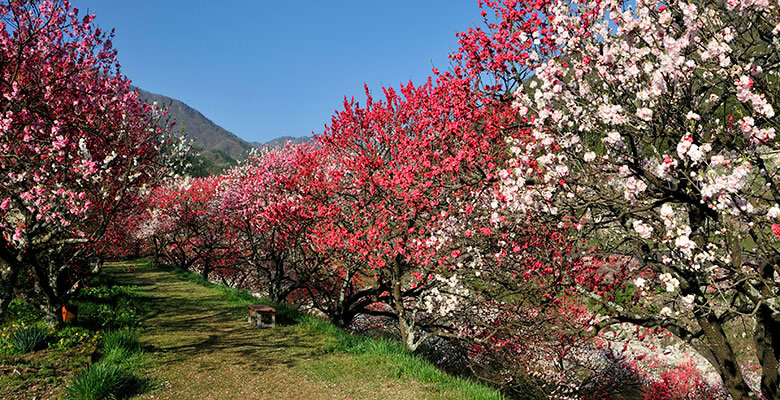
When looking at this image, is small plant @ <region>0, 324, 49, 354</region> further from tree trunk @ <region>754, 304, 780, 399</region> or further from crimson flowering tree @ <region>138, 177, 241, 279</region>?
crimson flowering tree @ <region>138, 177, 241, 279</region>

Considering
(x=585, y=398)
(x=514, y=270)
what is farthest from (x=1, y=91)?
(x=585, y=398)

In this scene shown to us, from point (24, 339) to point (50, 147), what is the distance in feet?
12.5

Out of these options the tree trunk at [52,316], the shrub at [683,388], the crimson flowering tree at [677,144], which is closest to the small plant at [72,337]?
the tree trunk at [52,316]

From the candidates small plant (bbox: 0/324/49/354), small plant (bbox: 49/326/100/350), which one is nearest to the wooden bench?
small plant (bbox: 49/326/100/350)

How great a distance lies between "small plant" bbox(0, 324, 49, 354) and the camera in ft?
25.0

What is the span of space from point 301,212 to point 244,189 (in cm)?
704

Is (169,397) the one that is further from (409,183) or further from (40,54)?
(40,54)

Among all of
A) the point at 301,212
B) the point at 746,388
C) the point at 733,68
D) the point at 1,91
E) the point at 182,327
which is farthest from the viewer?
the point at 301,212

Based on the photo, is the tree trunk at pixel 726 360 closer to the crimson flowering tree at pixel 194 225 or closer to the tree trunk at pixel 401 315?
the tree trunk at pixel 401 315

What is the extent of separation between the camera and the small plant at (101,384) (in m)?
6.16

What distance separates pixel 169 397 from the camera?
680 cm

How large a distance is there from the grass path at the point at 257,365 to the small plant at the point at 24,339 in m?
1.86

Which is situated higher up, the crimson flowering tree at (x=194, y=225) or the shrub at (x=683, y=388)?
the crimson flowering tree at (x=194, y=225)

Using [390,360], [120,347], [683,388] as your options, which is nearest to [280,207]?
[120,347]
